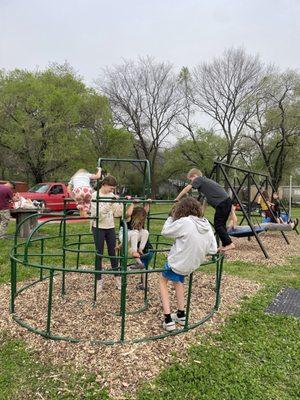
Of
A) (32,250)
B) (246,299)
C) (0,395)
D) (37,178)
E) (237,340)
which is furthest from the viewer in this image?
(37,178)

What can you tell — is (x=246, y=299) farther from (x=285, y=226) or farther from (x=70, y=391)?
(x=285, y=226)

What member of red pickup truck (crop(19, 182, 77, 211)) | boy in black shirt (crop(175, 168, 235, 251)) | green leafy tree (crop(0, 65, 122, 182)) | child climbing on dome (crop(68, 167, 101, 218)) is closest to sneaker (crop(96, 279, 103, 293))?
child climbing on dome (crop(68, 167, 101, 218))

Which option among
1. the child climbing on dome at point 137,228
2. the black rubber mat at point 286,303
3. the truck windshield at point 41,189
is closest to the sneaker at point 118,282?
the child climbing on dome at point 137,228

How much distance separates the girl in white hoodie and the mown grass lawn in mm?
549

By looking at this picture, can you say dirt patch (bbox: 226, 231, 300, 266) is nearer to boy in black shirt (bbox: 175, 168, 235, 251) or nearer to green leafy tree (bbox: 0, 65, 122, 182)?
boy in black shirt (bbox: 175, 168, 235, 251)

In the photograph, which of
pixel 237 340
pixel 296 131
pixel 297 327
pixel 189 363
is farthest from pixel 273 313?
pixel 296 131

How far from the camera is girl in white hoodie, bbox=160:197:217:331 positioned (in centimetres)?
326

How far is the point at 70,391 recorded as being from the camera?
2578mm

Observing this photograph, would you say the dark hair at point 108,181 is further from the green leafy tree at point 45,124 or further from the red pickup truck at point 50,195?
the green leafy tree at point 45,124

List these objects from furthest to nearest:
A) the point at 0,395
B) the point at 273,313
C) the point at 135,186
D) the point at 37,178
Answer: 1. the point at 135,186
2. the point at 37,178
3. the point at 273,313
4. the point at 0,395

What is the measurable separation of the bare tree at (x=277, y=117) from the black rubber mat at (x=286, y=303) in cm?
2202

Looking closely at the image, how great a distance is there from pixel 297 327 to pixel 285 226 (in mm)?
5255

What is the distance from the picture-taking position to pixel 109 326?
353 cm

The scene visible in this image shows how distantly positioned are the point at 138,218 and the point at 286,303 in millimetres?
2062
